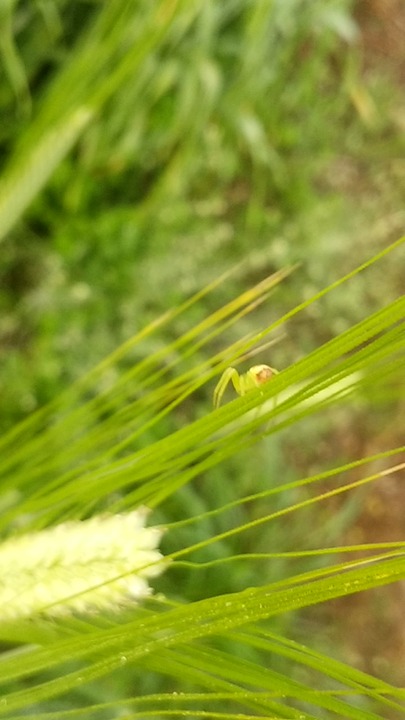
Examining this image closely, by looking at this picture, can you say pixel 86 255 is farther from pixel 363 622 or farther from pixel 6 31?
pixel 363 622

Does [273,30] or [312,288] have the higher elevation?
[273,30]

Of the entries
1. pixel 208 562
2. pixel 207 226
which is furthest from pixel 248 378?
pixel 207 226

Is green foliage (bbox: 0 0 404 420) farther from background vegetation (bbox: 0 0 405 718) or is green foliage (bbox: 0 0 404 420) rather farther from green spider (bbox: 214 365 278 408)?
green spider (bbox: 214 365 278 408)

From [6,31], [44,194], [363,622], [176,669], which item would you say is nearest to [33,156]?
[6,31]

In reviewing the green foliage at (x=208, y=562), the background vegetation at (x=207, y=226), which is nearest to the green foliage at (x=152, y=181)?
the background vegetation at (x=207, y=226)

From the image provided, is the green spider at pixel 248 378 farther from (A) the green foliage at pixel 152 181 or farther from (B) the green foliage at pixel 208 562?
(A) the green foliage at pixel 152 181

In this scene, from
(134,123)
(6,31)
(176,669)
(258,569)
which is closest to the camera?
(176,669)

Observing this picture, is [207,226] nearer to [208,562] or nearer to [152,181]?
[152,181]

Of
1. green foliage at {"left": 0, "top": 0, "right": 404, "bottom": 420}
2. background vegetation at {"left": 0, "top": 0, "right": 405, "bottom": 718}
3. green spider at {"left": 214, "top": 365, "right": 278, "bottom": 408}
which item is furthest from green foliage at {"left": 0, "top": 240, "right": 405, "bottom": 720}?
green foliage at {"left": 0, "top": 0, "right": 404, "bottom": 420}

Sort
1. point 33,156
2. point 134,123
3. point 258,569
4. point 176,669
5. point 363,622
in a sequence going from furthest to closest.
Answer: point 363,622 → point 258,569 → point 134,123 → point 33,156 → point 176,669
